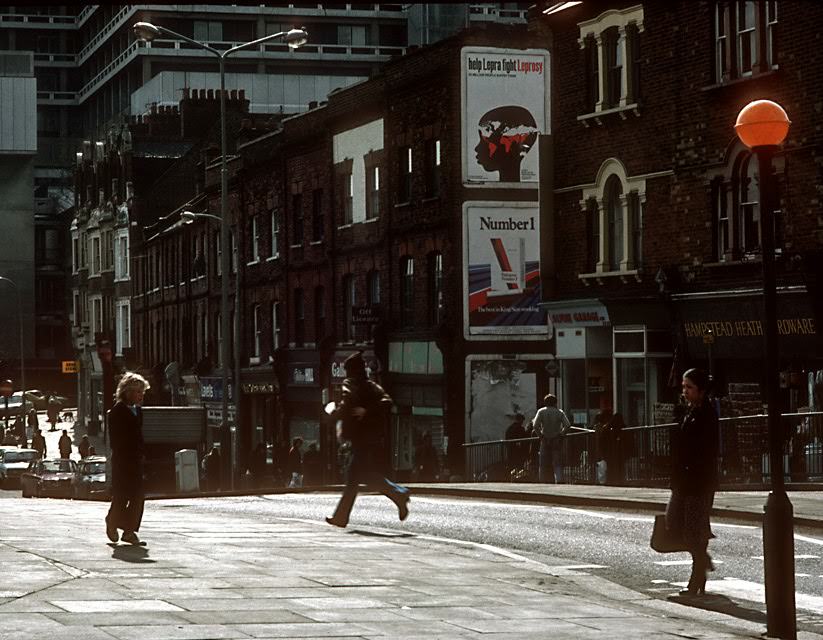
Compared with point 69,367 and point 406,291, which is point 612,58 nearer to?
point 406,291

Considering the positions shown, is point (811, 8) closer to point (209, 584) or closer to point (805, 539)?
point (805, 539)

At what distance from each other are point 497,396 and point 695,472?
91.0 feet

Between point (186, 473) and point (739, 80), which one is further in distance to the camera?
point (186, 473)

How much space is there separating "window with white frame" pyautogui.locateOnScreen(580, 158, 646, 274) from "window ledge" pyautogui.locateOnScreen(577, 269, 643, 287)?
6 centimetres

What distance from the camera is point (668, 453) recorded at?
27703mm

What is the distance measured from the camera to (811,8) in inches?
1130

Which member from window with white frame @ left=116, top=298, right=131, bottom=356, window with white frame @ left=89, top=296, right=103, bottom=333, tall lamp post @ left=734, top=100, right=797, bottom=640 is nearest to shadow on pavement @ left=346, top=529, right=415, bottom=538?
tall lamp post @ left=734, top=100, right=797, bottom=640

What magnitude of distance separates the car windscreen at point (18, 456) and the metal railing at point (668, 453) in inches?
986

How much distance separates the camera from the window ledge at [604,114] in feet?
110

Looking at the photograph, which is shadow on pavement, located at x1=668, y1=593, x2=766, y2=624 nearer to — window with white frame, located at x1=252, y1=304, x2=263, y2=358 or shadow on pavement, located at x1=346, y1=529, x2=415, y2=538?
shadow on pavement, located at x1=346, y1=529, x2=415, y2=538

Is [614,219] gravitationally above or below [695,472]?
above

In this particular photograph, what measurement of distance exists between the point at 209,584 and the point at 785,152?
1961 centimetres

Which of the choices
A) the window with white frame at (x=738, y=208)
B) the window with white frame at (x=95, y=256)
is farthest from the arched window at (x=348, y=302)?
the window with white frame at (x=95, y=256)

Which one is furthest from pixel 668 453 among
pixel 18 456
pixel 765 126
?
pixel 18 456
